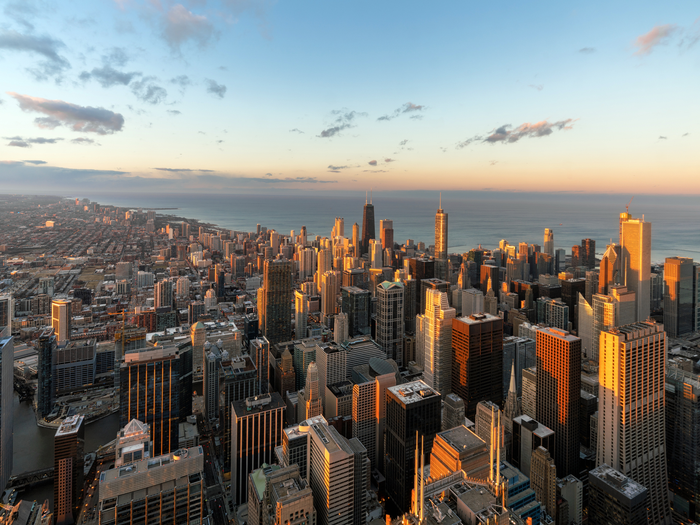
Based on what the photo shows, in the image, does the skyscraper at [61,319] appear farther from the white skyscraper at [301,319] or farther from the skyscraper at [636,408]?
the skyscraper at [636,408]

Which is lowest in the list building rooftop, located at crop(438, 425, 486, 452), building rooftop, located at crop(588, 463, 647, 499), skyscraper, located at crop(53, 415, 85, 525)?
skyscraper, located at crop(53, 415, 85, 525)

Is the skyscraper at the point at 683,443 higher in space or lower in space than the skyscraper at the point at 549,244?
lower

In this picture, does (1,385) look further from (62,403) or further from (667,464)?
(667,464)

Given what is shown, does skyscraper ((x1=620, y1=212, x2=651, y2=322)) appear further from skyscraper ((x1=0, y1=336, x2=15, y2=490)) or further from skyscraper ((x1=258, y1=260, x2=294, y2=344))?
skyscraper ((x1=0, y1=336, x2=15, y2=490))

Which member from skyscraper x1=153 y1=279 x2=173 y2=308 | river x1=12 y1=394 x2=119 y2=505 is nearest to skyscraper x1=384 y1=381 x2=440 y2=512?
river x1=12 y1=394 x2=119 y2=505

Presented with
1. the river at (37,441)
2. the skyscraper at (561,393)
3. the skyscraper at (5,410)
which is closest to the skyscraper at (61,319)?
the river at (37,441)

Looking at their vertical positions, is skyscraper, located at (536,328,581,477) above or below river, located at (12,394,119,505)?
above

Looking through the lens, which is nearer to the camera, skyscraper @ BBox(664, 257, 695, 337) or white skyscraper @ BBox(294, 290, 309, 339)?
skyscraper @ BBox(664, 257, 695, 337)

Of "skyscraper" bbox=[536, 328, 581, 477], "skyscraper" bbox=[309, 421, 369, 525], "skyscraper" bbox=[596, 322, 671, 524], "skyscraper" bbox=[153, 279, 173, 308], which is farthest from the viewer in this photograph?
"skyscraper" bbox=[153, 279, 173, 308]
